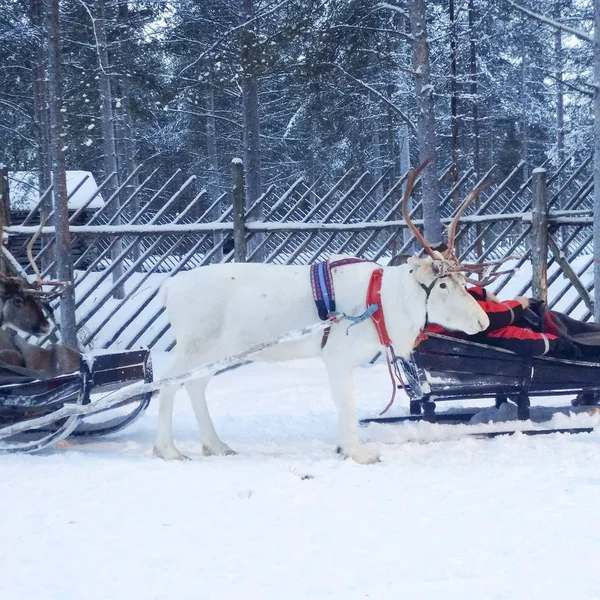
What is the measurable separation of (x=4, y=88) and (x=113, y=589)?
17.4 meters

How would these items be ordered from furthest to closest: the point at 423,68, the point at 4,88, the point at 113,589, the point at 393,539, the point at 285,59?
the point at 4,88
the point at 285,59
the point at 423,68
the point at 393,539
the point at 113,589

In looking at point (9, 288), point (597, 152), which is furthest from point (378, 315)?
point (597, 152)

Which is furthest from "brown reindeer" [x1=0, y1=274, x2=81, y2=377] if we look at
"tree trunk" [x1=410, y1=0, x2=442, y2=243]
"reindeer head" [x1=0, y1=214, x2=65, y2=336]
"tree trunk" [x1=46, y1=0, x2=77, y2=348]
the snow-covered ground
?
"tree trunk" [x1=410, y1=0, x2=442, y2=243]

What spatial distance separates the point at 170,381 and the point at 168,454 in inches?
20.2

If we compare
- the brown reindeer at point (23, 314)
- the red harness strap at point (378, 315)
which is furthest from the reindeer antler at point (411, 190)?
the brown reindeer at point (23, 314)

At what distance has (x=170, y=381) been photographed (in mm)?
4602

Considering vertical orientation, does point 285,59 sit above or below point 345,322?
Answer: above

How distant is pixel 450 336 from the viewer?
4.93 metres

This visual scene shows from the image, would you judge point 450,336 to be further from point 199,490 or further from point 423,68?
point 423,68

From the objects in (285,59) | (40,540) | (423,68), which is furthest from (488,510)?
(285,59)

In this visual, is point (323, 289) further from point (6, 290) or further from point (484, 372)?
point (6, 290)

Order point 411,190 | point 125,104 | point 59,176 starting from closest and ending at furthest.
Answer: point 411,190
point 59,176
point 125,104

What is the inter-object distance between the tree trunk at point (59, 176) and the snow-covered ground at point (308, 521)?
3.74 metres

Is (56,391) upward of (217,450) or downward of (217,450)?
upward
